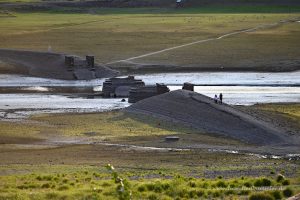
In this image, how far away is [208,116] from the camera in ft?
119

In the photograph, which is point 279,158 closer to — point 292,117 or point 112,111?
point 292,117

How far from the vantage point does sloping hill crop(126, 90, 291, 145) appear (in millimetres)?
33625

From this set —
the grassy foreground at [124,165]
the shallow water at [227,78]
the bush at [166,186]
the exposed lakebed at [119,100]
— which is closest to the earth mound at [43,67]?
the exposed lakebed at [119,100]

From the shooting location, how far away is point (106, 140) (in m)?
33.4

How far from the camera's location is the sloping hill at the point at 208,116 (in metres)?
33.6

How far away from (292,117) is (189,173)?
45.0ft

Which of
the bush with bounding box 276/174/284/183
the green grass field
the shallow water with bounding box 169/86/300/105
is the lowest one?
the bush with bounding box 276/174/284/183

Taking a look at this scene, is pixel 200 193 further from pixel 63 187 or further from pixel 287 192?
pixel 63 187

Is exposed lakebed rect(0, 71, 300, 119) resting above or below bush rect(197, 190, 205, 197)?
above

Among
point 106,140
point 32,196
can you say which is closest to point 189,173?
point 32,196

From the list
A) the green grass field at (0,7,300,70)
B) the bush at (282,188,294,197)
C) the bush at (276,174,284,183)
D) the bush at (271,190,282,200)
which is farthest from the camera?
the green grass field at (0,7,300,70)

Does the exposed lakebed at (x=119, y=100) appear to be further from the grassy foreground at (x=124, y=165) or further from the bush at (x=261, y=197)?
the bush at (x=261, y=197)

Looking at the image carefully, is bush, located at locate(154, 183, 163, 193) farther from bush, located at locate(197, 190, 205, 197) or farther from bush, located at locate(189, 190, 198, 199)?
bush, located at locate(197, 190, 205, 197)

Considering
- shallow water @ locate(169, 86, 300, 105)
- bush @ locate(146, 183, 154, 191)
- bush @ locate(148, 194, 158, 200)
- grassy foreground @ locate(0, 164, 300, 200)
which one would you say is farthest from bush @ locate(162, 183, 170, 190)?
shallow water @ locate(169, 86, 300, 105)
